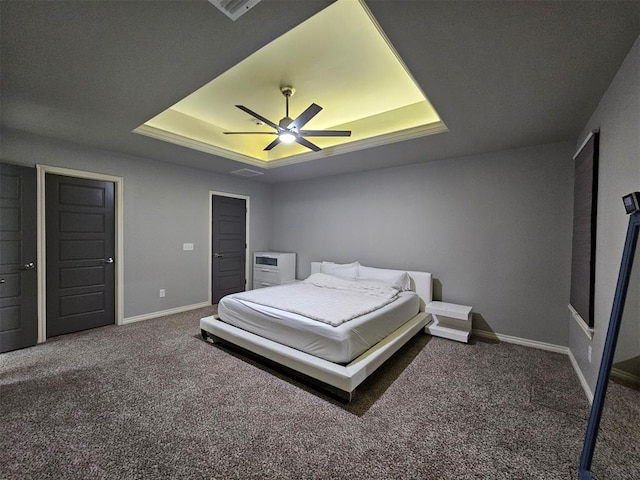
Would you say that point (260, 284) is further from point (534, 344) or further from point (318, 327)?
point (534, 344)

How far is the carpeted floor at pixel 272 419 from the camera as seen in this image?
1550 mm

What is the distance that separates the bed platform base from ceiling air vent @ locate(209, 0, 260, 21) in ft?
8.17

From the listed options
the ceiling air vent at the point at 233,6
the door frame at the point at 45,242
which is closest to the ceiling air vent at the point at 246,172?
the door frame at the point at 45,242

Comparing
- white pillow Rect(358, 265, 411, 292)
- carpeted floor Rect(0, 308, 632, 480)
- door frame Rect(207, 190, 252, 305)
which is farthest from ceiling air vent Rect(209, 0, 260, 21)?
door frame Rect(207, 190, 252, 305)

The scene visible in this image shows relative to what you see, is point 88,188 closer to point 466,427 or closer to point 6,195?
point 6,195

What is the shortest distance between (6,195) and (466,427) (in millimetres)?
4968

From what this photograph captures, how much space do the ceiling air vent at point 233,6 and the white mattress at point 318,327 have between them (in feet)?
7.61

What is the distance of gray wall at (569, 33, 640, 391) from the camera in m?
1.61

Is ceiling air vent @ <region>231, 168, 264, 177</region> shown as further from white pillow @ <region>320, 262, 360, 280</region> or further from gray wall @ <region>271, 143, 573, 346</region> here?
white pillow @ <region>320, 262, 360, 280</region>

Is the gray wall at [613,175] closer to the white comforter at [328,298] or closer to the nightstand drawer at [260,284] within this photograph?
the white comforter at [328,298]

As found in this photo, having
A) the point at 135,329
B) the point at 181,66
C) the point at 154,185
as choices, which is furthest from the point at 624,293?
the point at 154,185

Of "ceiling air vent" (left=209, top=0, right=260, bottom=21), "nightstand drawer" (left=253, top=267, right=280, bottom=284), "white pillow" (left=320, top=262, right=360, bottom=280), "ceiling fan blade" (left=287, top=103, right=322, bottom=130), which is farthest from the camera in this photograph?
"nightstand drawer" (left=253, top=267, right=280, bottom=284)

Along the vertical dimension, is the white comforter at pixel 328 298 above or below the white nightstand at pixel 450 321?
above

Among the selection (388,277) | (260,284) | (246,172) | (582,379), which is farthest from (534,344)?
(246,172)
